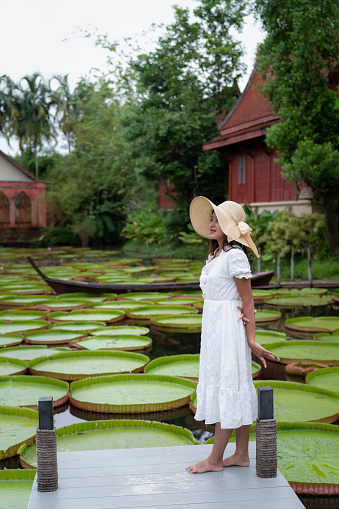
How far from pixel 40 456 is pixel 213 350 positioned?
955 millimetres

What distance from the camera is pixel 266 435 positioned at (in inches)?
103

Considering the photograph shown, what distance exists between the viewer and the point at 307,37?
12297 mm

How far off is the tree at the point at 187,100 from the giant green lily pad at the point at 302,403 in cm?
1532

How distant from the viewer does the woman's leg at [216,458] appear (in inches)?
109

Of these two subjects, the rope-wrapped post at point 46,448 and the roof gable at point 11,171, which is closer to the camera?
the rope-wrapped post at point 46,448

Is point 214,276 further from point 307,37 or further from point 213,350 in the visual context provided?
point 307,37

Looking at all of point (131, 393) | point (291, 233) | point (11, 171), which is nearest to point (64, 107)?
point (11, 171)

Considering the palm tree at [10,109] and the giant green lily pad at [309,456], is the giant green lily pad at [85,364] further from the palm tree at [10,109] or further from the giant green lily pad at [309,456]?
the palm tree at [10,109]

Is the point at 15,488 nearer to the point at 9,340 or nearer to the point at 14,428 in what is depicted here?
the point at 14,428

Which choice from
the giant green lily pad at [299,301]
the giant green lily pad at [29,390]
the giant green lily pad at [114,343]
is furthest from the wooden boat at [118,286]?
the giant green lily pad at [29,390]

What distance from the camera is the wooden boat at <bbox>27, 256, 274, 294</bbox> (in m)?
10.7

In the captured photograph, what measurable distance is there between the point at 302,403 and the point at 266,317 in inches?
158

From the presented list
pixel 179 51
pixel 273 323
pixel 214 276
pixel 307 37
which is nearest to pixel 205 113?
pixel 179 51

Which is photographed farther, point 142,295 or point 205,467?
point 142,295
